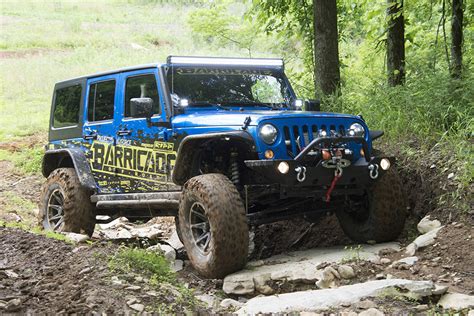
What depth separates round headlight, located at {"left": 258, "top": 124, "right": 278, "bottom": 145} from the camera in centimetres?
521

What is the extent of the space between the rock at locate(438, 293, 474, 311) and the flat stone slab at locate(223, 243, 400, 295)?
3.87 ft

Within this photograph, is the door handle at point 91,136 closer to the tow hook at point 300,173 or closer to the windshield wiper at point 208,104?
the windshield wiper at point 208,104

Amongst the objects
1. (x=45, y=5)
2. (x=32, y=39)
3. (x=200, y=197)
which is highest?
(x=45, y=5)

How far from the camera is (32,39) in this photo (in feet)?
92.1

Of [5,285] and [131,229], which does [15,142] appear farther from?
[5,285]

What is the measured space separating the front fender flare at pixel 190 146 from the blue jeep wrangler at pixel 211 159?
0.5 inches

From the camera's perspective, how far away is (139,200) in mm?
6492

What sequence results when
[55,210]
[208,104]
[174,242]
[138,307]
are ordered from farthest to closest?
1. [174,242]
2. [55,210]
3. [208,104]
4. [138,307]

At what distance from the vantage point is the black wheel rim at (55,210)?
24.7ft

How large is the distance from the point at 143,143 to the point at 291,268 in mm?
2193

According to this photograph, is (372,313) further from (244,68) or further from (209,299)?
(244,68)

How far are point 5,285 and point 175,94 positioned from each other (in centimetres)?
277

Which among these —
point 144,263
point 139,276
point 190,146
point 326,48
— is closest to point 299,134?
point 190,146

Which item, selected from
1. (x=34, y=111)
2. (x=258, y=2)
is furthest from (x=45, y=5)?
(x=258, y=2)
